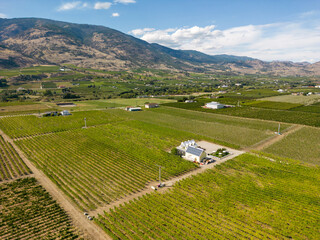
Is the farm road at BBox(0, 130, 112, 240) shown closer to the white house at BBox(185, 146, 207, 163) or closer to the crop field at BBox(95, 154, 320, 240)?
the crop field at BBox(95, 154, 320, 240)

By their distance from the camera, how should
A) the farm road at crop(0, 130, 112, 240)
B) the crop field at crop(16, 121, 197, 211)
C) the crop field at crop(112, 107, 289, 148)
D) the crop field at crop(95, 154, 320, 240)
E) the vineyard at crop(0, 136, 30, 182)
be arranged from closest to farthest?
1. the crop field at crop(95, 154, 320, 240)
2. the farm road at crop(0, 130, 112, 240)
3. the crop field at crop(16, 121, 197, 211)
4. the vineyard at crop(0, 136, 30, 182)
5. the crop field at crop(112, 107, 289, 148)

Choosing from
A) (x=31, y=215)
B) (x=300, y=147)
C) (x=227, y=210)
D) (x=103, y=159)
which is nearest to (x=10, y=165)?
(x=103, y=159)

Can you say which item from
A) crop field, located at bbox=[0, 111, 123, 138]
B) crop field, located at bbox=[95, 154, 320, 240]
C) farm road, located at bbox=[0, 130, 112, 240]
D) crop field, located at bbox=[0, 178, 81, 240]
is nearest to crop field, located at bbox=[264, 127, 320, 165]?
crop field, located at bbox=[95, 154, 320, 240]

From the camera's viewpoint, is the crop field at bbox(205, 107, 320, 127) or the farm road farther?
the crop field at bbox(205, 107, 320, 127)

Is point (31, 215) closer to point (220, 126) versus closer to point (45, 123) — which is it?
point (45, 123)

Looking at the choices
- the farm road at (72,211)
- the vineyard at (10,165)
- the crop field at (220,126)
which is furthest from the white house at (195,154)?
the vineyard at (10,165)

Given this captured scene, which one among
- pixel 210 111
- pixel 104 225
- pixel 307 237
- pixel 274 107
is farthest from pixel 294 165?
pixel 274 107

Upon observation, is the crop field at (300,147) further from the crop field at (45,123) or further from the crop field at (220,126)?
the crop field at (45,123)
